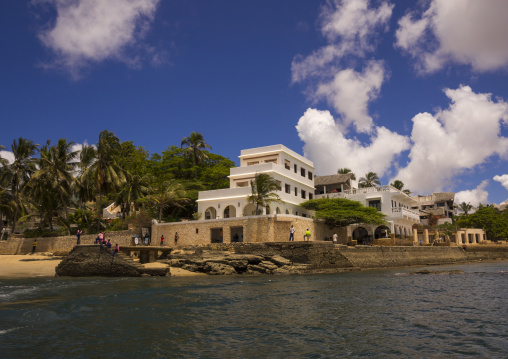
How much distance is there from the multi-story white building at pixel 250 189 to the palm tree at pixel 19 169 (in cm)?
2013

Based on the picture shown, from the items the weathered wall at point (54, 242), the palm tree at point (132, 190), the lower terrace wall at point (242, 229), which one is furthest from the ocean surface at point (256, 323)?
the palm tree at point (132, 190)

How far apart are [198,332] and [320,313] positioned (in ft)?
14.3

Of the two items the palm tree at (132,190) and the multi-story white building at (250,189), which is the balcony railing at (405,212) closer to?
the multi-story white building at (250,189)

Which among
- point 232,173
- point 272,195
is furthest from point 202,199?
point 272,195

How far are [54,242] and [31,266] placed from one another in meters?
7.86

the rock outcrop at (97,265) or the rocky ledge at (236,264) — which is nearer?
the rock outcrop at (97,265)

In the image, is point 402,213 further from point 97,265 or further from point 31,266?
point 31,266

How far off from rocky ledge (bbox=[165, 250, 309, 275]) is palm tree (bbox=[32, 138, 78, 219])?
1792 cm

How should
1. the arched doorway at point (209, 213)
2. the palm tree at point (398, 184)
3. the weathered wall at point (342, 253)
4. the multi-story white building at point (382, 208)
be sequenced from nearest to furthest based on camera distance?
the weathered wall at point (342, 253) < the arched doorway at point (209, 213) < the multi-story white building at point (382, 208) < the palm tree at point (398, 184)

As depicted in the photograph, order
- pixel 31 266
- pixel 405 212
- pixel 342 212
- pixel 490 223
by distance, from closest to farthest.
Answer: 1. pixel 31 266
2. pixel 342 212
3. pixel 405 212
4. pixel 490 223

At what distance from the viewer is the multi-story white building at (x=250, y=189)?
1561 inches

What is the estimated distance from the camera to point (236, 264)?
1164 inches

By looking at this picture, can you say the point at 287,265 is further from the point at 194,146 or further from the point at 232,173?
the point at 194,146

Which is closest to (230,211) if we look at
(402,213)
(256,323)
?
(402,213)
